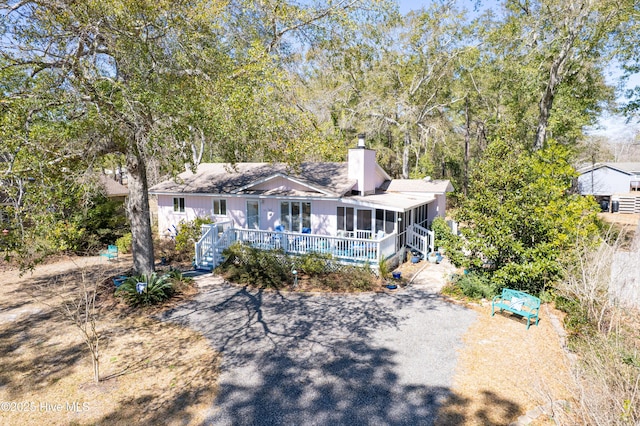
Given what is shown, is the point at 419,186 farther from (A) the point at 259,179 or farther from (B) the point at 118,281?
(B) the point at 118,281

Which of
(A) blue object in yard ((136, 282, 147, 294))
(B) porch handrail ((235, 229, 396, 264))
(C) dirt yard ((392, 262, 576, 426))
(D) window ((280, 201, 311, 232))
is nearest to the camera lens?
(C) dirt yard ((392, 262, 576, 426))

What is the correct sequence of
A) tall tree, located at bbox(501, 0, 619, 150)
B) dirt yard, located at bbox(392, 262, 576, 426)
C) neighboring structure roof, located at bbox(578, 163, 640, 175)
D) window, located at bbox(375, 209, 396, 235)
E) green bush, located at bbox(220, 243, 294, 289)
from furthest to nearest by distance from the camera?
neighboring structure roof, located at bbox(578, 163, 640, 175) < tall tree, located at bbox(501, 0, 619, 150) < window, located at bbox(375, 209, 396, 235) < green bush, located at bbox(220, 243, 294, 289) < dirt yard, located at bbox(392, 262, 576, 426)

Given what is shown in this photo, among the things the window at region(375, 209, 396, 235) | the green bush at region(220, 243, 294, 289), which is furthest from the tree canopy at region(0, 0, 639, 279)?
the window at region(375, 209, 396, 235)

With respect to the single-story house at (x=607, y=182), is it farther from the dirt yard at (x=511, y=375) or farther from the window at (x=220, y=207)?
the window at (x=220, y=207)

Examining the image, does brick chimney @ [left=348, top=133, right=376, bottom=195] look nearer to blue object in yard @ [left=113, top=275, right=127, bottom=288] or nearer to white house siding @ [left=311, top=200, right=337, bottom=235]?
white house siding @ [left=311, top=200, right=337, bottom=235]

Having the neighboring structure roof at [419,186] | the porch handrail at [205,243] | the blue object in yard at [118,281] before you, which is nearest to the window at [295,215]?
the porch handrail at [205,243]

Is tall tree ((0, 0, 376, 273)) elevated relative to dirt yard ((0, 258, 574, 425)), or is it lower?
elevated
